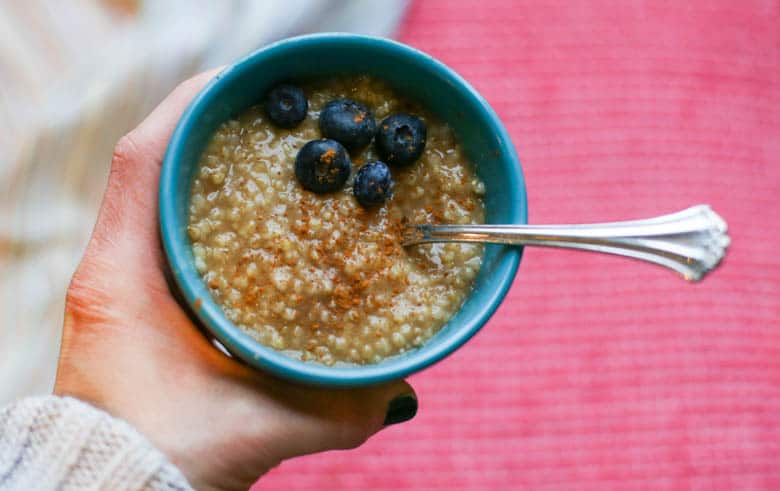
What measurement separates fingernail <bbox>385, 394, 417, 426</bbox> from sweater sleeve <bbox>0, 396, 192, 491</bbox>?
0.20 m

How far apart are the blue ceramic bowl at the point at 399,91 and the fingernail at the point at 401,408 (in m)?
0.10

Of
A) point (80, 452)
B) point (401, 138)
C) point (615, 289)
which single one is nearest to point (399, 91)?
point (401, 138)

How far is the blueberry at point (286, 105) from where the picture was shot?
65 centimetres

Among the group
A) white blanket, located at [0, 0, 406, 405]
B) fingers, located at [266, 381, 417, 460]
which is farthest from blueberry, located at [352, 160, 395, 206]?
white blanket, located at [0, 0, 406, 405]

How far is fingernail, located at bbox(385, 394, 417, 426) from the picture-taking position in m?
0.72

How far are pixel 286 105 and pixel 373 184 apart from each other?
104 millimetres

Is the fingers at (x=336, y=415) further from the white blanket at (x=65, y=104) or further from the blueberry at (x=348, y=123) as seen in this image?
the white blanket at (x=65, y=104)

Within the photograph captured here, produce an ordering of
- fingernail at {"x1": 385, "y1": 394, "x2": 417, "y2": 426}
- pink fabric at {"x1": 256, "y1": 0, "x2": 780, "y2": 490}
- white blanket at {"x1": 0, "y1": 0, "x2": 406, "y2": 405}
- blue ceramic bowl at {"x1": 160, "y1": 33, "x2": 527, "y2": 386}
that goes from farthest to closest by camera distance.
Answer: pink fabric at {"x1": 256, "y1": 0, "x2": 780, "y2": 490}
white blanket at {"x1": 0, "y1": 0, "x2": 406, "y2": 405}
fingernail at {"x1": 385, "y1": 394, "x2": 417, "y2": 426}
blue ceramic bowl at {"x1": 160, "y1": 33, "x2": 527, "y2": 386}

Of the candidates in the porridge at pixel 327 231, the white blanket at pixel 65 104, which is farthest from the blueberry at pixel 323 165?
the white blanket at pixel 65 104

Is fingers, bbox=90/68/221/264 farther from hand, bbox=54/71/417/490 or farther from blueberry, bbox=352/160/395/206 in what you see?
blueberry, bbox=352/160/395/206

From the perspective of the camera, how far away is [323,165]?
0.62m

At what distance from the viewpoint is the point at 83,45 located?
94 cm

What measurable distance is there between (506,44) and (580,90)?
13 cm

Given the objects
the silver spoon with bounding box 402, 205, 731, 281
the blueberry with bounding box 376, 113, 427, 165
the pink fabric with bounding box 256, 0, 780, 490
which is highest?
the blueberry with bounding box 376, 113, 427, 165
